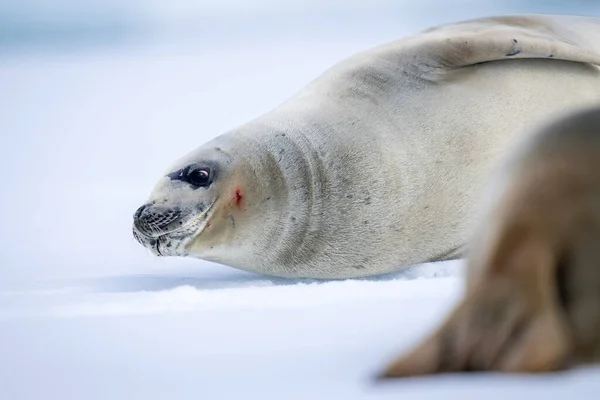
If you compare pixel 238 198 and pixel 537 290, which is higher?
pixel 537 290

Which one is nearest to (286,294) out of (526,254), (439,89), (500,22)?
(439,89)

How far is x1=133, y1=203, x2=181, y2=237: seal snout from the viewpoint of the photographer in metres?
2.84

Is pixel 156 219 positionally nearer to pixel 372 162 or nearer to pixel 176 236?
pixel 176 236

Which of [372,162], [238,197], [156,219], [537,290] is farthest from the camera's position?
[372,162]

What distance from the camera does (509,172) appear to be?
1.42 meters

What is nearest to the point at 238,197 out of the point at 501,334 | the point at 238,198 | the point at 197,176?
the point at 238,198

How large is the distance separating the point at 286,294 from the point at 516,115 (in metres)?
1.22

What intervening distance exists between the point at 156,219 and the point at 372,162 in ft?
2.41

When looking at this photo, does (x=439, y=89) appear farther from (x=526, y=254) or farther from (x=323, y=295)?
(x=526, y=254)

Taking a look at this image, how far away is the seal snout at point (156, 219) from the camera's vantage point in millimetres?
2838

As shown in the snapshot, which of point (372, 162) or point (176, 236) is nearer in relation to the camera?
point (176, 236)

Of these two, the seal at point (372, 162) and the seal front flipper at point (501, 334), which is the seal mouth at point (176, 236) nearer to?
the seal at point (372, 162)

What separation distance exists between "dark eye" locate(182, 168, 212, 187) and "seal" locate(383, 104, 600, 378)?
1701 mm

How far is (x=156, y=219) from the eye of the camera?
2842 millimetres
